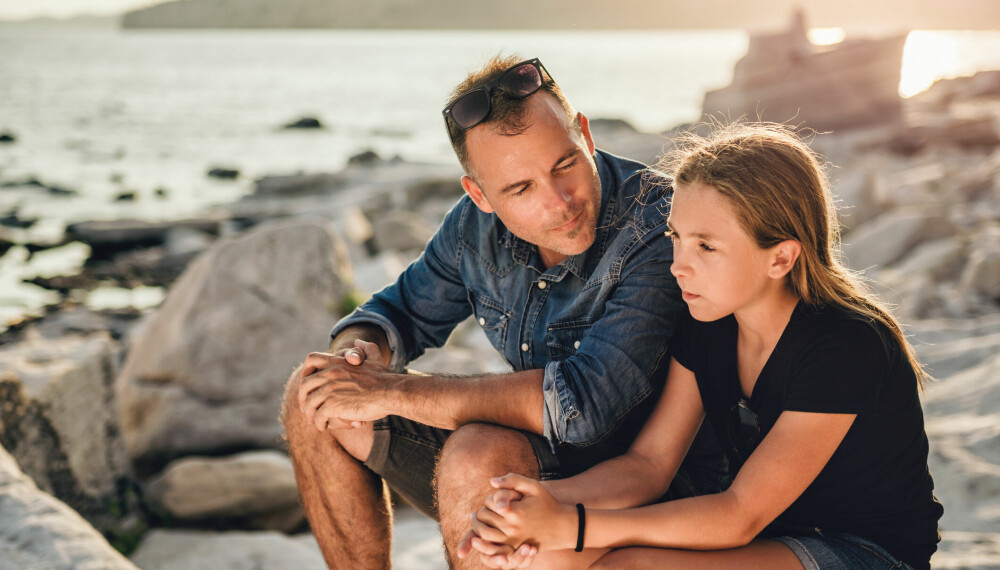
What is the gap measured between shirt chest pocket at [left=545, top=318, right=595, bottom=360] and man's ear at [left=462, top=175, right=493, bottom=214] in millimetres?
494

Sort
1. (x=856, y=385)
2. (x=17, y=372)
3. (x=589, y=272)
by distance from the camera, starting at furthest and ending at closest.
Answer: (x=17, y=372), (x=589, y=272), (x=856, y=385)

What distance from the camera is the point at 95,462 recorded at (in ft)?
13.6

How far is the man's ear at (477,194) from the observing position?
2998 mm

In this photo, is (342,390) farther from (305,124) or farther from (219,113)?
(219,113)

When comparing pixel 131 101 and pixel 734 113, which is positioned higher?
pixel 734 113

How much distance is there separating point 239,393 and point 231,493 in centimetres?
106

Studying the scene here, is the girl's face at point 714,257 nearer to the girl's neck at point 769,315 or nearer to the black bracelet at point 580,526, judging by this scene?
the girl's neck at point 769,315

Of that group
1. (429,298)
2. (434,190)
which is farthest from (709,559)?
(434,190)

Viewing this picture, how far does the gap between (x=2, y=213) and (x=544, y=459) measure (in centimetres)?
1538

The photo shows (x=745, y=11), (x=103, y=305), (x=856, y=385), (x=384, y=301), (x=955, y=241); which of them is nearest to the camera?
(x=856, y=385)

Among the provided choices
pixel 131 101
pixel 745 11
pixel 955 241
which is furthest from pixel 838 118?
pixel 745 11

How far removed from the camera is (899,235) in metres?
7.68

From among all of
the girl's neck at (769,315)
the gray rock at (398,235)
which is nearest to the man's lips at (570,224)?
the girl's neck at (769,315)

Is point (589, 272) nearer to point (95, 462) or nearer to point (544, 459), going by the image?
point (544, 459)
